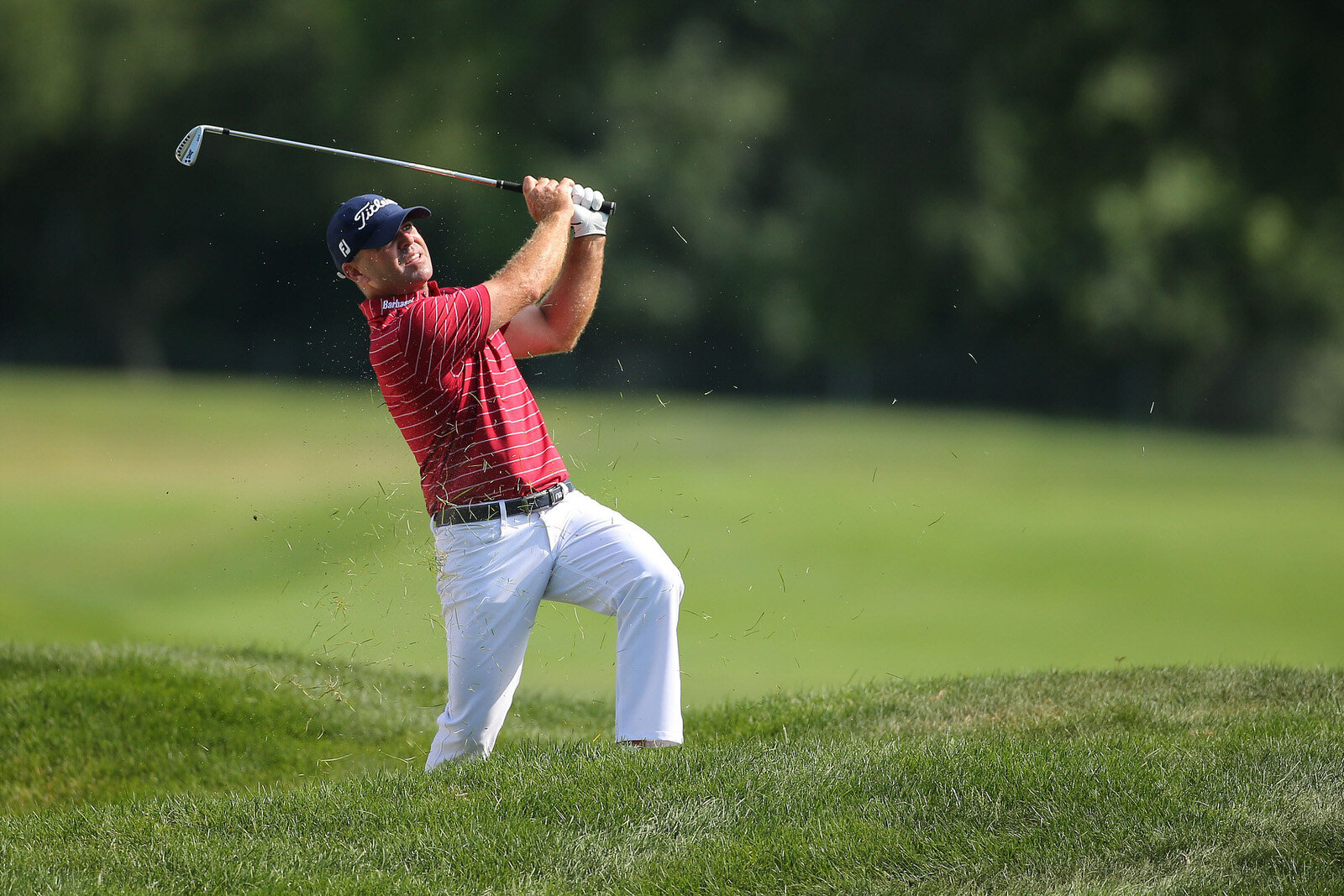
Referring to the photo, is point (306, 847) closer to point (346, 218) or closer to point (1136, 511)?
point (346, 218)

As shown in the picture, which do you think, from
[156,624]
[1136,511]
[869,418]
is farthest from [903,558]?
[869,418]

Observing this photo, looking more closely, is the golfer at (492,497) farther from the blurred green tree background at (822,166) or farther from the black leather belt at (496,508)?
the blurred green tree background at (822,166)

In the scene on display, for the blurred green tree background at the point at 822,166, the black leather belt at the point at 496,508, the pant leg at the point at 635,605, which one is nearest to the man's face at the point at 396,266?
the black leather belt at the point at 496,508

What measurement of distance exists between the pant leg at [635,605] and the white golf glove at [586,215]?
1050 mm

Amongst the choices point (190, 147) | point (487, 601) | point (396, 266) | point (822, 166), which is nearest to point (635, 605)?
point (487, 601)

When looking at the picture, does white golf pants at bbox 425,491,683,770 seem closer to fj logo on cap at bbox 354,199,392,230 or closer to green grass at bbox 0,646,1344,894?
green grass at bbox 0,646,1344,894

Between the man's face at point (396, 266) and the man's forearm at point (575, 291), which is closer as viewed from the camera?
the man's face at point (396, 266)

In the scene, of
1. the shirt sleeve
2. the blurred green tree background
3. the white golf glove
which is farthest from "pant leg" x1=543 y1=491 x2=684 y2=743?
the blurred green tree background

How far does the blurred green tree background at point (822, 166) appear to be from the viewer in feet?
93.8

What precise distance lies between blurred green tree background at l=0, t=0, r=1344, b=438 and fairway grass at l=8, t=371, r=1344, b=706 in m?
2.75

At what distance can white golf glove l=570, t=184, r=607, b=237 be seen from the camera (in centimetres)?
497

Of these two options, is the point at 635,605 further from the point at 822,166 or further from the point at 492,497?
the point at 822,166

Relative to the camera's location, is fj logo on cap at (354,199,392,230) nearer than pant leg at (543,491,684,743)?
No

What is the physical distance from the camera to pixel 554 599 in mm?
4754
